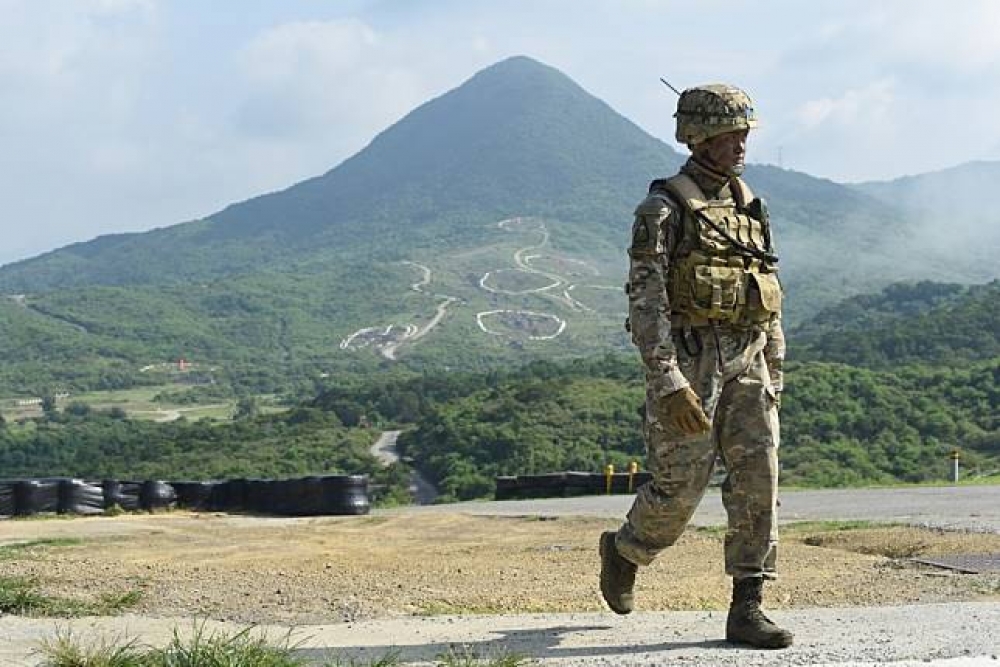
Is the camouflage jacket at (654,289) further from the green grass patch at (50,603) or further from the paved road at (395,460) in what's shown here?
the paved road at (395,460)

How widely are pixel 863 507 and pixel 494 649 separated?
1178 cm

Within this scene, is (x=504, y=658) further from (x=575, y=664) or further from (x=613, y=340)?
(x=613, y=340)

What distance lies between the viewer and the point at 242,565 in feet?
35.9

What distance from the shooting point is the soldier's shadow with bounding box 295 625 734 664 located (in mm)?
5945

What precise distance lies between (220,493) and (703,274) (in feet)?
51.1

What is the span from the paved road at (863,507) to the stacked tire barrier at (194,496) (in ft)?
6.09

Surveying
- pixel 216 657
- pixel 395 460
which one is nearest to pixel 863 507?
pixel 216 657

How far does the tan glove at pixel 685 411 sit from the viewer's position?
639cm

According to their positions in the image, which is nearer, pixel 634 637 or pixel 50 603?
pixel 634 637

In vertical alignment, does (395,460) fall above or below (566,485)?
below

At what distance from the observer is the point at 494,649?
6.01m

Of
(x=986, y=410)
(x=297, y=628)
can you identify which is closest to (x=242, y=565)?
(x=297, y=628)

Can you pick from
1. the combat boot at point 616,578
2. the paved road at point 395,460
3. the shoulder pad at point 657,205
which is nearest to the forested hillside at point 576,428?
the paved road at point 395,460

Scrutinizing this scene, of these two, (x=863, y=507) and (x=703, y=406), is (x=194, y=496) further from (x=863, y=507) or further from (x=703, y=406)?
(x=703, y=406)
